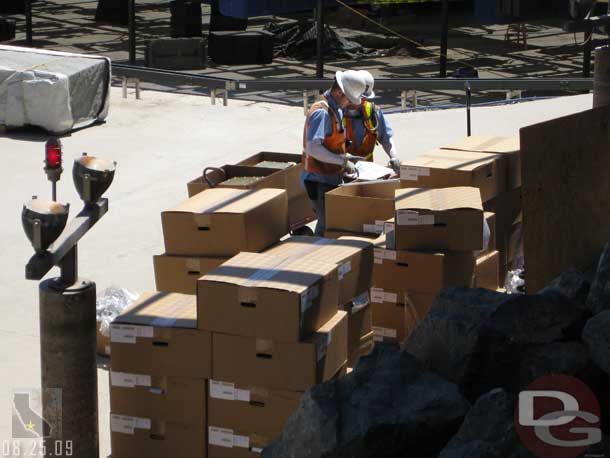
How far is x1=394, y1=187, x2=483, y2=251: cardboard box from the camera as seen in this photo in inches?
320

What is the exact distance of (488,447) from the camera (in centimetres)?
464

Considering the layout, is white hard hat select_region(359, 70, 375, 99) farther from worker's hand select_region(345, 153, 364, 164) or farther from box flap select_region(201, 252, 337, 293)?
box flap select_region(201, 252, 337, 293)

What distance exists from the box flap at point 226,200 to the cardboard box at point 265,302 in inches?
56.4

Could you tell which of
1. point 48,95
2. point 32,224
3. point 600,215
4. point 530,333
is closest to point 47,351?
point 32,224

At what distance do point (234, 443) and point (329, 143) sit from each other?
3.43m

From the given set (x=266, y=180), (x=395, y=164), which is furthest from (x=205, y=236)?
(x=395, y=164)

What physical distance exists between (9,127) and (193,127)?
8.58 feet

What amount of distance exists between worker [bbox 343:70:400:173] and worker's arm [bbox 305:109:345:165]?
1.32 ft

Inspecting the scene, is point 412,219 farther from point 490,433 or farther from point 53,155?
point 490,433

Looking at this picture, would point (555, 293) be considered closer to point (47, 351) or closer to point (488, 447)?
point (488, 447)

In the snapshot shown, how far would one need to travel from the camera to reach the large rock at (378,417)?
5.17 metres

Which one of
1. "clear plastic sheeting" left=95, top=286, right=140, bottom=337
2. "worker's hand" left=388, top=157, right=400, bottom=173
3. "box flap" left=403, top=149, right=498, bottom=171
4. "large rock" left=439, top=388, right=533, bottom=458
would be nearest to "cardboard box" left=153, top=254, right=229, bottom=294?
"clear plastic sheeting" left=95, top=286, right=140, bottom=337

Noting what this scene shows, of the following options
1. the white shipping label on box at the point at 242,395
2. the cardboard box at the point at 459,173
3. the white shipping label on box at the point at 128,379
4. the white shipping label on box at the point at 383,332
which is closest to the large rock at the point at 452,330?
the white shipping label on box at the point at 242,395

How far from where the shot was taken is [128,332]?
6836 mm
